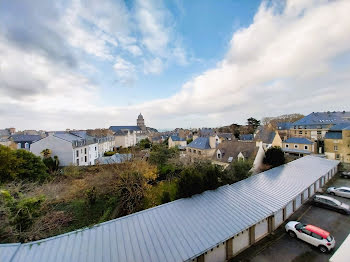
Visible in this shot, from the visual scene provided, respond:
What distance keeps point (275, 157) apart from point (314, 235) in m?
12.1

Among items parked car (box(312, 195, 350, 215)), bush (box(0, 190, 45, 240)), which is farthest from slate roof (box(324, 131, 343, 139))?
bush (box(0, 190, 45, 240))

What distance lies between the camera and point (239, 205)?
9.66 meters

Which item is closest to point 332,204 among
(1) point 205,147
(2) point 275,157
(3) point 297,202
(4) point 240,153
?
(3) point 297,202

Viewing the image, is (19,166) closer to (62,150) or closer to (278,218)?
(62,150)

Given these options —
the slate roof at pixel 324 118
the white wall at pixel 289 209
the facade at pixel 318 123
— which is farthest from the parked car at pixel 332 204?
the slate roof at pixel 324 118

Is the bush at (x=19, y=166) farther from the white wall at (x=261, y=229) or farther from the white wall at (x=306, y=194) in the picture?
the white wall at (x=306, y=194)

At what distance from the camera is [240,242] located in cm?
951

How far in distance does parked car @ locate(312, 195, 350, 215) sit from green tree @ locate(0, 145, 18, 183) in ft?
99.3

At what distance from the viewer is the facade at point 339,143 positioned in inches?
1197

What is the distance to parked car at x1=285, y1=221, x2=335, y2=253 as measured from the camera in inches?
364

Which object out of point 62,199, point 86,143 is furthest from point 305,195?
point 86,143

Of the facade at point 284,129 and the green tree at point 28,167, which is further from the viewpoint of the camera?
the facade at point 284,129

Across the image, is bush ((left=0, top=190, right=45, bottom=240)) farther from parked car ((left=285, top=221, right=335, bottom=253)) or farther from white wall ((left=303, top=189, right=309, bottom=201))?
white wall ((left=303, top=189, right=309, bottom=201))

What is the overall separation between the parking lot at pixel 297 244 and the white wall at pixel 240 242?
0.93 feet
